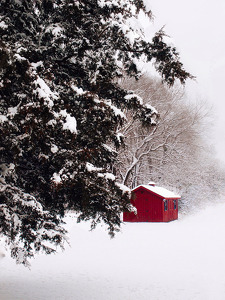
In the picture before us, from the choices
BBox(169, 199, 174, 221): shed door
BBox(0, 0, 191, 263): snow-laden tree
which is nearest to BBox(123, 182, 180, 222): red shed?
BBox(169, 199, 174, 221): shed door

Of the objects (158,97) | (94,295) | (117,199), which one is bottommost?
(94,295)

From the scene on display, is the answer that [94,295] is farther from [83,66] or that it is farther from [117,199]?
[83,66]

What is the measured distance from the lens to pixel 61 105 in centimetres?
525

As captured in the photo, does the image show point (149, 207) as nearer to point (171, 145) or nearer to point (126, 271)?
point (171, 145)

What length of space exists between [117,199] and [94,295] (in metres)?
3.05

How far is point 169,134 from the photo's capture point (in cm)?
2922

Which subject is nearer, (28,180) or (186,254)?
(28,180)

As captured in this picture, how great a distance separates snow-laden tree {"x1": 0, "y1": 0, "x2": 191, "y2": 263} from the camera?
15.6ft

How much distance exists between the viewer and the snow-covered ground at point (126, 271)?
796 cm

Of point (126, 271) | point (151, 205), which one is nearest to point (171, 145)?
point (151, 205)

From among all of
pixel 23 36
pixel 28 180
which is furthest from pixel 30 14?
pixel 28 180

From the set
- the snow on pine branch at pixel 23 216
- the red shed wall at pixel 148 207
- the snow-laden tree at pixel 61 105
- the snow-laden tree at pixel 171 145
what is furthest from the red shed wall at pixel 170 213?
the snow on pine branch at pixel 23 216

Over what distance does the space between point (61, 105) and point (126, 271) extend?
6909mm

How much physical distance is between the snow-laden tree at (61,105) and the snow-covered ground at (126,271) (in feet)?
7.08
